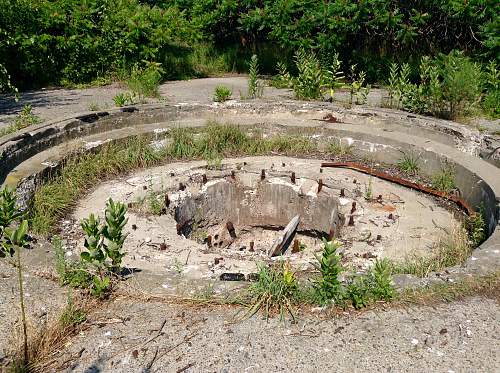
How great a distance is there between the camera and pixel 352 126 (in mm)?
8016

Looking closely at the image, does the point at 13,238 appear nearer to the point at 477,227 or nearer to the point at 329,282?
the point at 329,282

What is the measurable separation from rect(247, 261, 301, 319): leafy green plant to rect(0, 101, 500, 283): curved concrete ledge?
2637 millimetres

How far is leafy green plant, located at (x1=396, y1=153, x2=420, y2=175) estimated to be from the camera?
7277 millimetres

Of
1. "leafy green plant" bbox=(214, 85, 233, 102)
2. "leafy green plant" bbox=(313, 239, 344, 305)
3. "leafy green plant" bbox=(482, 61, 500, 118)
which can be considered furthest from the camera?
"leafy green plant" bbox=(214, 85, 233, 102)

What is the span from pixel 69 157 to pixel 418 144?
4.19 meters

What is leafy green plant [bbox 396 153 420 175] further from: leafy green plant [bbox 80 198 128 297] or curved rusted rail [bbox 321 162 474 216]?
leafy green plant [bbox 80 198 128 297]

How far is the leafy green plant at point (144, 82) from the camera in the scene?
30.6 ft

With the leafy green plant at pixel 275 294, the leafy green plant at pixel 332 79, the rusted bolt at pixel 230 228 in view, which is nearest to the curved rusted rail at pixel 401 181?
the rusted bolt at pixel 230 228

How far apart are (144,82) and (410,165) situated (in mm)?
4394

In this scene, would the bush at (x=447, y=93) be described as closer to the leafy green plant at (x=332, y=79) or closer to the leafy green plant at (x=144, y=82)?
the leafy green plant at (x=332, y=79)

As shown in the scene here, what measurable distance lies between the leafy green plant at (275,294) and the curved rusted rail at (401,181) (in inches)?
115

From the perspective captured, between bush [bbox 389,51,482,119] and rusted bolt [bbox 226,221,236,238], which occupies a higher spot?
bush [bbox 389,51,482,119]

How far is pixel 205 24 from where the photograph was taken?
1216 cm

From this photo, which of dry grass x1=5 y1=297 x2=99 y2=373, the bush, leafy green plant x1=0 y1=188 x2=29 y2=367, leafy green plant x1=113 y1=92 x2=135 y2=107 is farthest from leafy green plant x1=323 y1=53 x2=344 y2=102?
dry grass x1=5 y1=297 x2=99 y2=373
